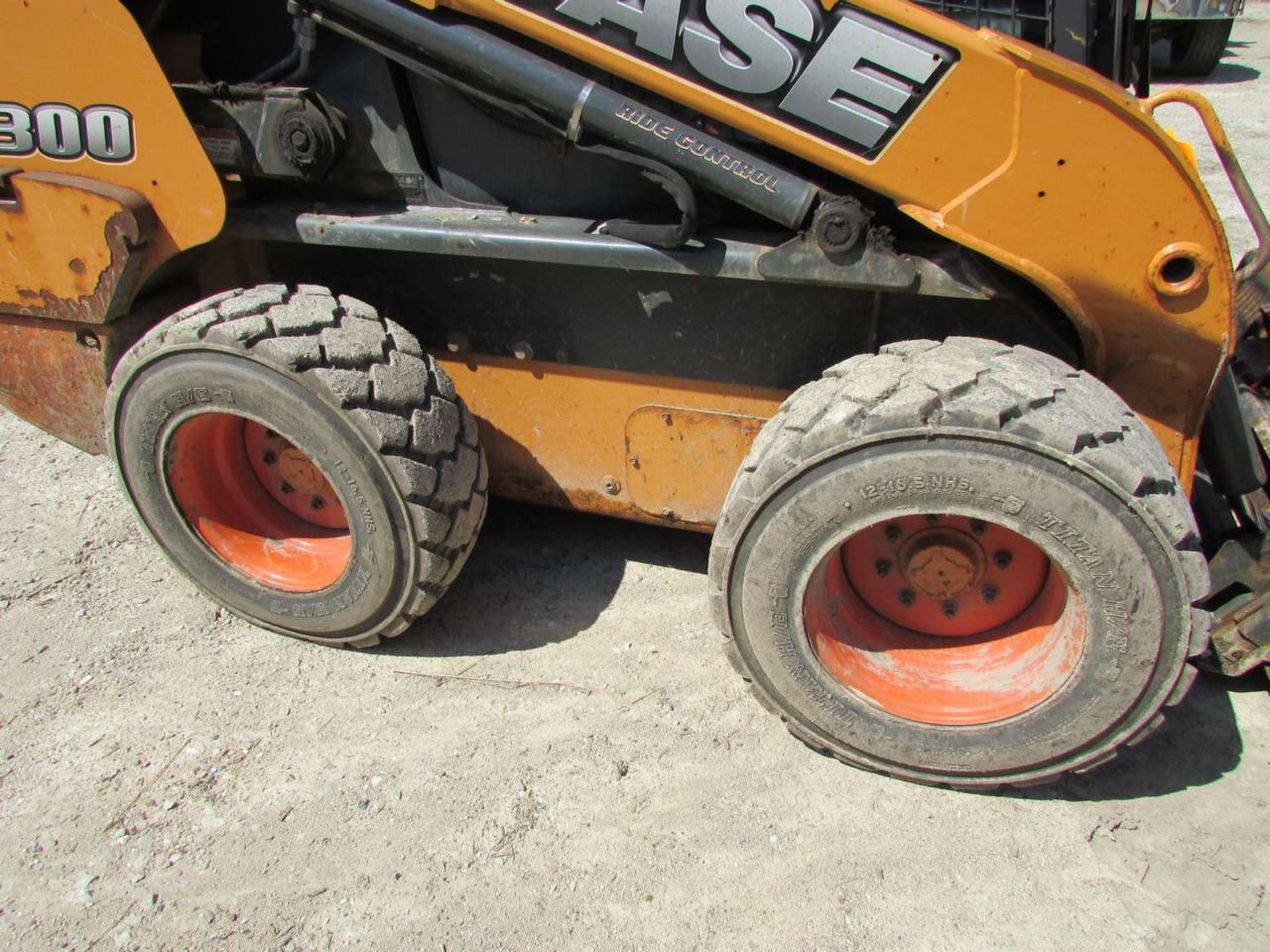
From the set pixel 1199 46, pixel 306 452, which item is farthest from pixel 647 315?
pixel 1199 46

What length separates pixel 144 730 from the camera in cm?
285

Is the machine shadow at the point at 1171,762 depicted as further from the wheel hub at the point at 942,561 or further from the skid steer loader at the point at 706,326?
the wheel hub at the point at 942,561

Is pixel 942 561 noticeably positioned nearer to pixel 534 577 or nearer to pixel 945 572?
pixel 945 572

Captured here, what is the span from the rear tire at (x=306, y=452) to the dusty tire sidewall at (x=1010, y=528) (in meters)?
0.91

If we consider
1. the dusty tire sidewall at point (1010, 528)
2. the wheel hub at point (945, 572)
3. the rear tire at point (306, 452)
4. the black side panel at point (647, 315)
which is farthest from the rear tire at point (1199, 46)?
the rear tire at point (306, 452)

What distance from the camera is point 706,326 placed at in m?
2.77

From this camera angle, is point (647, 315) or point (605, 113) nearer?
point (605, 113)

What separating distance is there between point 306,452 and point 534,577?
0.94 m

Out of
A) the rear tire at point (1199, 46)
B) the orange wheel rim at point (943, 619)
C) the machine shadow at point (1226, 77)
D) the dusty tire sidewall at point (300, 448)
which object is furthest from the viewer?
the machine shadow at point (1226, 77)

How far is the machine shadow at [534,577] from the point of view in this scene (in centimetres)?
317

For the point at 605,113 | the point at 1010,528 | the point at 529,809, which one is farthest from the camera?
the point at 529,809

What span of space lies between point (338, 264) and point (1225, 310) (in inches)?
94.3

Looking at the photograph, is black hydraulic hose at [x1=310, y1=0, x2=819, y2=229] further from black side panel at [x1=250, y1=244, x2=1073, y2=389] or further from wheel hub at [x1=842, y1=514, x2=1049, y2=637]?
wheel hub at [x1=842, y1=514, x2=1049, y2=637]

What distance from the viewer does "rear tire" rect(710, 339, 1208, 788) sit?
221cm
